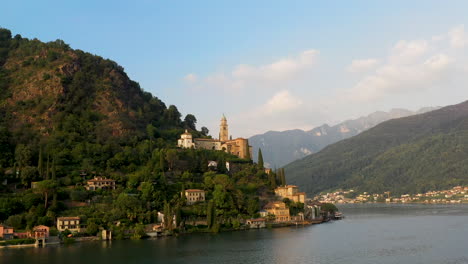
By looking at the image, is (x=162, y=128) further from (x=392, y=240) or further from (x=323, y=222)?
(x=392, y=240)

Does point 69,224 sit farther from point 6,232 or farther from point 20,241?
point 6,232

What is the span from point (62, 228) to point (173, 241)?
17.1 m

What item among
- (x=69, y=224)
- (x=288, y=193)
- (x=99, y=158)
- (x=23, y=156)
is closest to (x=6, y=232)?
(x=69, y=224)

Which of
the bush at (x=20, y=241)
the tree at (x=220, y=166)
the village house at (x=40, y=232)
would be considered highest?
the tree at (x=220, y=166)

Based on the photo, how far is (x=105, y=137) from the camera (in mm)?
110938

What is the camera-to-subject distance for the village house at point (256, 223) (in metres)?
89.9

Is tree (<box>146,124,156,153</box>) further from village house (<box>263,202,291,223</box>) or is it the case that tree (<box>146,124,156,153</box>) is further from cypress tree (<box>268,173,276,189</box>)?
village house (<box>263,202,291,223</box>)

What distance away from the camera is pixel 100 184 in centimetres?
8906

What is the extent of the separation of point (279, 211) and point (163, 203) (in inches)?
978

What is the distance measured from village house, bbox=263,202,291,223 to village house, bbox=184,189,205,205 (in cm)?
1397

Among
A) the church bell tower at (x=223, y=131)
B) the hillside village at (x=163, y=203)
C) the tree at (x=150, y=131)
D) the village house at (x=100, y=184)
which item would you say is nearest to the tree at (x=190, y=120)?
the church bell tower at (x=223, y=131)

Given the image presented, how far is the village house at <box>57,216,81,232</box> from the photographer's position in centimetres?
7488

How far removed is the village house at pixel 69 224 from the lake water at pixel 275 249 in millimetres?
5642

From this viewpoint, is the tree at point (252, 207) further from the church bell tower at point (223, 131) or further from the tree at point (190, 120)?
the tree at point (190, 120)
